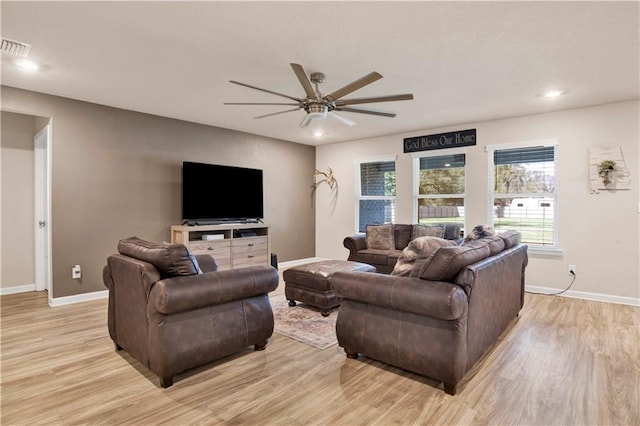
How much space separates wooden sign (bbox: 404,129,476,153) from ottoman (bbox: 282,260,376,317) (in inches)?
112

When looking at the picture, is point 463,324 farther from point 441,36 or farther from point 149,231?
point 149,231

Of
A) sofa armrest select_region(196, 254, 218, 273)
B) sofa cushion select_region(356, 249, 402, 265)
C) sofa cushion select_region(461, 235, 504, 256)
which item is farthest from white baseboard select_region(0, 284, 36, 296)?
sofa cushion select_region(461, 235, 504, 256)

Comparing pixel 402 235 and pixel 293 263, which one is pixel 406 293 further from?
pixel 293 263

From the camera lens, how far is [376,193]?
6754 mm

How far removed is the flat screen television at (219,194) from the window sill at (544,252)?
4.26m

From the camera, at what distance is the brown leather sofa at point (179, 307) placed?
2.21 meters

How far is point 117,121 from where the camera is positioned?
4.64m

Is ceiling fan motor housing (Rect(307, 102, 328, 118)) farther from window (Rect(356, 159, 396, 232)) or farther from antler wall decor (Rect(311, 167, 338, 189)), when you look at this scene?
antler wall decor (Rect(311, 167, 338, 189))

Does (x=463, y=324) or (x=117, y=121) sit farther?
(x=117, y=121)

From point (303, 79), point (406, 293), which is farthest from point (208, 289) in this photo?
point (303, 79)

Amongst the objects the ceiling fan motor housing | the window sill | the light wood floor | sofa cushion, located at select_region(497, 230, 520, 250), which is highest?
the ceiling fan motor housing

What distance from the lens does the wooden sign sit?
17.9 ft

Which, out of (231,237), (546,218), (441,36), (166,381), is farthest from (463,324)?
(231,237)

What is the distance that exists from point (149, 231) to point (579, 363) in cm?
507
